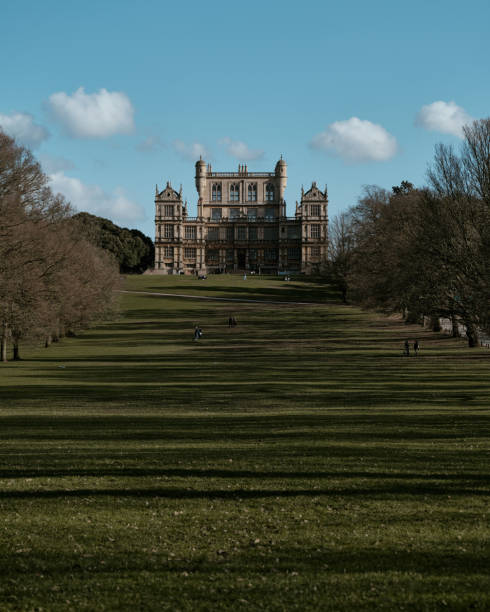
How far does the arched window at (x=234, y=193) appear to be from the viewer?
516 ft

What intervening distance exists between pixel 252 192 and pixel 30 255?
407 feet

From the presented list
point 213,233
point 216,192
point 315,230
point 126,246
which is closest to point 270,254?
point 315,230

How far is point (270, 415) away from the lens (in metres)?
19.9

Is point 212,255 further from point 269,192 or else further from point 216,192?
point 269,192

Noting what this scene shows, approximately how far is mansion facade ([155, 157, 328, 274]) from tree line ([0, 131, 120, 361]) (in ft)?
312

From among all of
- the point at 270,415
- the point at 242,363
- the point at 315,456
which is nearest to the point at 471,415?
the point at 270,415

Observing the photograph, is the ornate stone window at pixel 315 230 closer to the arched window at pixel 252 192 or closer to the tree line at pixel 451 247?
the arched window at pixel 252 192

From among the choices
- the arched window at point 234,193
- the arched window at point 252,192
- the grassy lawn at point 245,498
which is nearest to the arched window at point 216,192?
the arched window at point 234,193

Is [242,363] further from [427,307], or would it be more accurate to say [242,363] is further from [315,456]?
[315,456]

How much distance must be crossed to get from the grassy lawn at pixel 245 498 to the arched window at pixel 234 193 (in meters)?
132

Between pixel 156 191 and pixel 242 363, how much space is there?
109923mm

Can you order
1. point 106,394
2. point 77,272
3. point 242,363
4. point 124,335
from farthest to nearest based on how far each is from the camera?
point 124,335, point 77,272, point 242,363, point 106,394

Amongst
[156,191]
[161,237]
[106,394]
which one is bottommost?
[106,394]

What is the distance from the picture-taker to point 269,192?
516 feet
